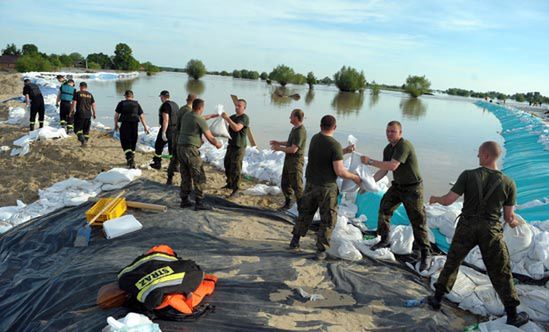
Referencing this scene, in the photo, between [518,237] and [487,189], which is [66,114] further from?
[518,237]

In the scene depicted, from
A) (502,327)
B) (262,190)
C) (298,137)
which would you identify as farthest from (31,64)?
(502,327)

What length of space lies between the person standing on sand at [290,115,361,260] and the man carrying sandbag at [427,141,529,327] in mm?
1308

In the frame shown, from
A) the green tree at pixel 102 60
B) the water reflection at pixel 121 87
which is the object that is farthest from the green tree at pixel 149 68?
the water reflection at pixel 121 87

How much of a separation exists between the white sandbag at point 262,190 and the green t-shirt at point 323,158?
3070mm

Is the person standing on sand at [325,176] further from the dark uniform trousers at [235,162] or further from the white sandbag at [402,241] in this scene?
the dark uniform trousers at [235,162]

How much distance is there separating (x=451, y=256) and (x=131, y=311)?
9.65 ft

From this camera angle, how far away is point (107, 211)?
5.34 metres

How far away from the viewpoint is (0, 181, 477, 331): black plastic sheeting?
341 cm

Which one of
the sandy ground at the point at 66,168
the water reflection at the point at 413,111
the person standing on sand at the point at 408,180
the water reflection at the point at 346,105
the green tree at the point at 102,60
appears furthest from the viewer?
the green tree at the point at 102,60

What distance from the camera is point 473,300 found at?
4062 millimetres

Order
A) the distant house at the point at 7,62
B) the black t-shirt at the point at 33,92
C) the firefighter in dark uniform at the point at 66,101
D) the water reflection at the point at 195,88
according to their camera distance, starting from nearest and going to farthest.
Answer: the black t-shirt at the point at 33,92, the firefighter in dark uniform at the point at 66,101, the water reflection at the point at 195,88, the distant house at the point at 7,62

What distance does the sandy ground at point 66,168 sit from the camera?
733cm

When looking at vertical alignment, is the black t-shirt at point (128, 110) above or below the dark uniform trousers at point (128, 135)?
above

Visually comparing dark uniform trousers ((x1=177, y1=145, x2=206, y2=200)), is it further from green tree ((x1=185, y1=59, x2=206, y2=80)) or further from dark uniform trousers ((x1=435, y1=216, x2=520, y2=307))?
green tree ((x1=185, y1=59, x2=206, y2=80))
